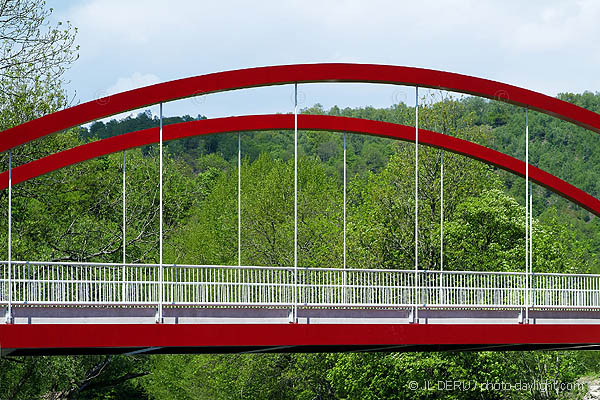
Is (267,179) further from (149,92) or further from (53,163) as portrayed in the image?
(149,92)

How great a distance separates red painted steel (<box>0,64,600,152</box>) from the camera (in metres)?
16.8

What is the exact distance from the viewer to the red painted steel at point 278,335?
→ 14828 millimetres

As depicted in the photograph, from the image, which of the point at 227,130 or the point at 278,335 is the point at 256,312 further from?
the point at 227,130

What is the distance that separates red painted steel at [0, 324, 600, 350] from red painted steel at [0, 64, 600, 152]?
3845 millimetres

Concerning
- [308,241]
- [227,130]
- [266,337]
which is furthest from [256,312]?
[308,241]

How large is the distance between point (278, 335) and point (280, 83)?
15.9 feet

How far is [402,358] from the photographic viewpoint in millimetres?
28344

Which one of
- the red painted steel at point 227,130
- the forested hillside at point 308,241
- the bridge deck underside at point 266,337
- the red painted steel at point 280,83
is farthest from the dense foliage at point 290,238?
the bridge deck underside at point 266,337

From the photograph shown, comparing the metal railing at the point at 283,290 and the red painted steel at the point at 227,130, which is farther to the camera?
the red painted steel at the point at 227,130

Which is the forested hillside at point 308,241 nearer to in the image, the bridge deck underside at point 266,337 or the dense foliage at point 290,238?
the dense foliage at point 290,238

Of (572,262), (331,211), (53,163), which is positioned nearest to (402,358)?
(572,262)

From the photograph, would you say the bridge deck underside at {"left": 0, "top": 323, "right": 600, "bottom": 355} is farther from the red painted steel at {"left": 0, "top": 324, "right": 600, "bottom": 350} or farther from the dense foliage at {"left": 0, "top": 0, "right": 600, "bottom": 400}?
the dense foliage at {"left": 0, "top": 0, "right": 600, "bottom": 400}

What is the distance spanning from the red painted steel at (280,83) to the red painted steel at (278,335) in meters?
3.84

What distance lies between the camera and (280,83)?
17781 mm
